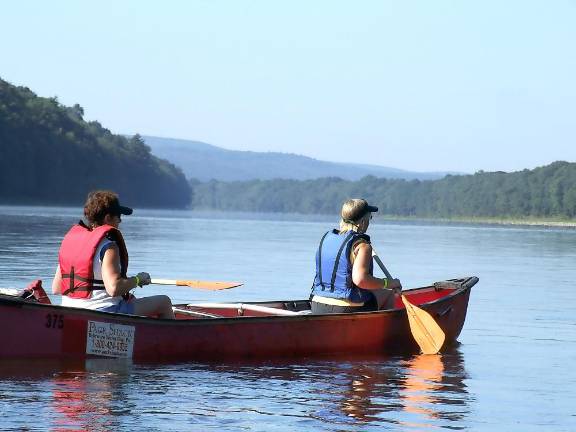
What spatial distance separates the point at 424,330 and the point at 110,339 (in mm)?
3744

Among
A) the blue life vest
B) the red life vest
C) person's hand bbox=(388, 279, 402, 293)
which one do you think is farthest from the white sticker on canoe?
person's hand bbox=(388, 279, 402, 293)

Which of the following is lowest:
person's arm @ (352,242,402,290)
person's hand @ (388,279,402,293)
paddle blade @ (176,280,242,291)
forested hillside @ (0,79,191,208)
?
paddle blade @ (176,280,242,291)

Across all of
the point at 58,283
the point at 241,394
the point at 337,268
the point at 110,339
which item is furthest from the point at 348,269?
the point at 58,283

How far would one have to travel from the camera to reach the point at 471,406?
419 inches

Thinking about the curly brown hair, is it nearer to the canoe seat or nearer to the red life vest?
the red life vest

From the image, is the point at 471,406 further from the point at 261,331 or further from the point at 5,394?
the point at 5,394

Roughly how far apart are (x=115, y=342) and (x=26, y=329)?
33.1 inches

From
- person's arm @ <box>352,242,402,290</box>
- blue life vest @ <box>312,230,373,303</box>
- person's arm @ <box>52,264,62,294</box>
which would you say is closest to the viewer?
person's arm @ <box>52,264,62,294</box>

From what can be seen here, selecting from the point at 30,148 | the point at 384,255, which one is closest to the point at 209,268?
the point at 384,255

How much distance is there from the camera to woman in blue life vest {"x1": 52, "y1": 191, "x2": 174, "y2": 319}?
11.5m

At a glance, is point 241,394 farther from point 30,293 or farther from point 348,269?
point 348,269

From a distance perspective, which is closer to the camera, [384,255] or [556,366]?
[556,366]

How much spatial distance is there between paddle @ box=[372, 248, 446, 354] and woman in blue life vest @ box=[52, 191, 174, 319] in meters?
3.30

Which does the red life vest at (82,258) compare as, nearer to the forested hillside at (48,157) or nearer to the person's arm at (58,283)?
the person's arm at (58,283)
